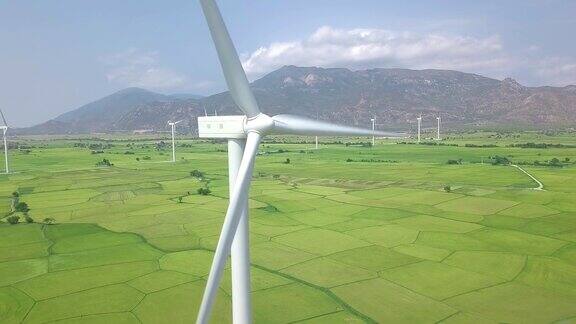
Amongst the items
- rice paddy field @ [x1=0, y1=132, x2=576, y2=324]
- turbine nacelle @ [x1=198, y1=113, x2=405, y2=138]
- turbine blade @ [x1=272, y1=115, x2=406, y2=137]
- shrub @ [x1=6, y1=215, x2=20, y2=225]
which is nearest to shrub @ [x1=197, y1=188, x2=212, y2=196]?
rice paddy field @ [x1=0, y1=132, x2=576, y2=324]

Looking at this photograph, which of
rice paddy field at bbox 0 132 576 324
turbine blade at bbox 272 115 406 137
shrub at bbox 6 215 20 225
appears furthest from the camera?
shrub at bbox 6 215 20 225

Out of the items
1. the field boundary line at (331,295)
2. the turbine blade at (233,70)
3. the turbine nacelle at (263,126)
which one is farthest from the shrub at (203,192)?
the turbine blade at (233,70)

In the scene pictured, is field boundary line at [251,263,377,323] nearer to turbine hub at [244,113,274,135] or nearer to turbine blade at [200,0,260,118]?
turbine hub at [244,113,274,135]

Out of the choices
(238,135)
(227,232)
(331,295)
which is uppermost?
(238,135)

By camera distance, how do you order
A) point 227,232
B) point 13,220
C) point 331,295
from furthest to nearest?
point 13,220
point 331,295
point 227,232

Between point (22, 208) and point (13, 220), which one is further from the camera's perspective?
point (22, 208)

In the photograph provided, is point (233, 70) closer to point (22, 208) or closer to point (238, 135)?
point (238, 135)

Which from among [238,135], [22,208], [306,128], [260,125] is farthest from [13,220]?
[306,128]

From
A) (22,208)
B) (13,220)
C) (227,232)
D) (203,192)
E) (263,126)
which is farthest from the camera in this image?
(203,192)
